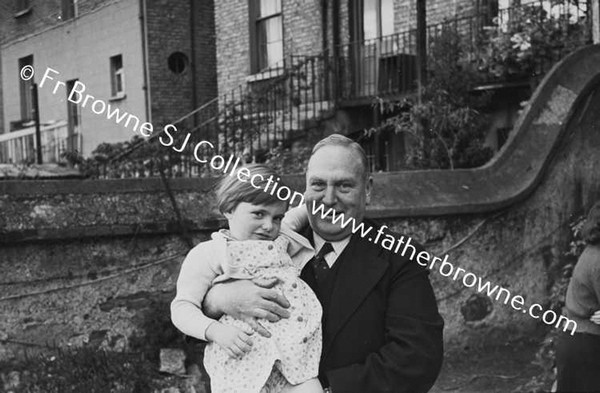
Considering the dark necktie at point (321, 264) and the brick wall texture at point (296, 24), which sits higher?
the brick wall texture at point (296, 24)

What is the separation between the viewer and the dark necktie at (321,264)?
113 inches

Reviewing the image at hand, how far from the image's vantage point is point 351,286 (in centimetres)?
280

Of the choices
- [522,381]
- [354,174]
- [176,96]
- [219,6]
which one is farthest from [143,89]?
[354,174]

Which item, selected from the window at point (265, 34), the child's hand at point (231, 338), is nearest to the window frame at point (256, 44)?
the window at point (265, 34)

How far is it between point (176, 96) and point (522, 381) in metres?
13.5

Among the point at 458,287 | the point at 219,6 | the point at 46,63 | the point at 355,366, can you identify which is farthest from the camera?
the point at 46,63

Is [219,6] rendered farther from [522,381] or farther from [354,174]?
[354,174]

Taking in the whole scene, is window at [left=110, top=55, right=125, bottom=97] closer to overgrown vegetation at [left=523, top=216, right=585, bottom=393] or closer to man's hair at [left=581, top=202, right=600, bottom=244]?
overgrown vegetation at [left=523, top=216, right=585, bottom=393]

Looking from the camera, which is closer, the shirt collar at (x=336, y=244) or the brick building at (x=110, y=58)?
the shirt collar at (x=336, y=244)

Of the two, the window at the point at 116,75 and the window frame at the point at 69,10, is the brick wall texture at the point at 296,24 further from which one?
the window frame at the point at 69,10

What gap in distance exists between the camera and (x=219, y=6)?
17406 mm

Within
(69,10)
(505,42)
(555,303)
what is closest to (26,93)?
(69,10)

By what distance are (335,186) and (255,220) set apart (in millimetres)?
307

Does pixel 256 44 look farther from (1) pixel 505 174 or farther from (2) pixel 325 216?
(2) pixel 325 216
